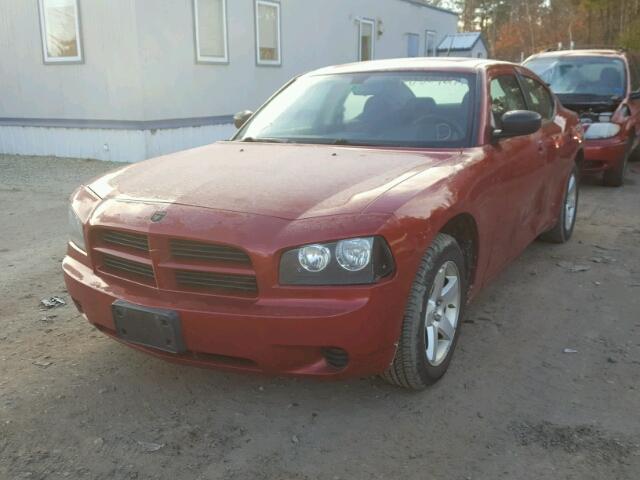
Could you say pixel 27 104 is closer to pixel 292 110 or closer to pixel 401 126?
pixel 292 110

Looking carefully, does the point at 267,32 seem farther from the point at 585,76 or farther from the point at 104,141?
the point at 585,76

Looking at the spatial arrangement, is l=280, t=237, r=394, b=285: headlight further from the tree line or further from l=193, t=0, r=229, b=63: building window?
the tree line

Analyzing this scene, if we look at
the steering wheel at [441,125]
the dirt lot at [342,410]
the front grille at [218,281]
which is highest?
the steering wheel at [441,125]

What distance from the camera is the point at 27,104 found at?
37.7ft

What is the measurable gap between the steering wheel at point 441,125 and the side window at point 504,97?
34 centimetres

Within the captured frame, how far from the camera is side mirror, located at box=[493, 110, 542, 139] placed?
3709 millimetres

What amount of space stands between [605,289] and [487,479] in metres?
2.56

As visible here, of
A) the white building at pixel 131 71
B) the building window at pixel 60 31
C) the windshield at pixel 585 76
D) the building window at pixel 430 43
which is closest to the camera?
the windshield at pixel 585 76

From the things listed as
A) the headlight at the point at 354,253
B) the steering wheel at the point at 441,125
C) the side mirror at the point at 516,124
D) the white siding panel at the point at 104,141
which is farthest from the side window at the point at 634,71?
the headlight at the point at 354,253

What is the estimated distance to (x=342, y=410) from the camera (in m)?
2.97

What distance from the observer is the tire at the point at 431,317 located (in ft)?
9.21

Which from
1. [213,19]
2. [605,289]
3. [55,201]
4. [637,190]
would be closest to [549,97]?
[605,289]

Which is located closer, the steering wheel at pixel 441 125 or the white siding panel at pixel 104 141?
the steering wheel at pixel 441 125

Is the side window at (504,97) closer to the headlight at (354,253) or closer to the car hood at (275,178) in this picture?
the car hood at (275,178)
